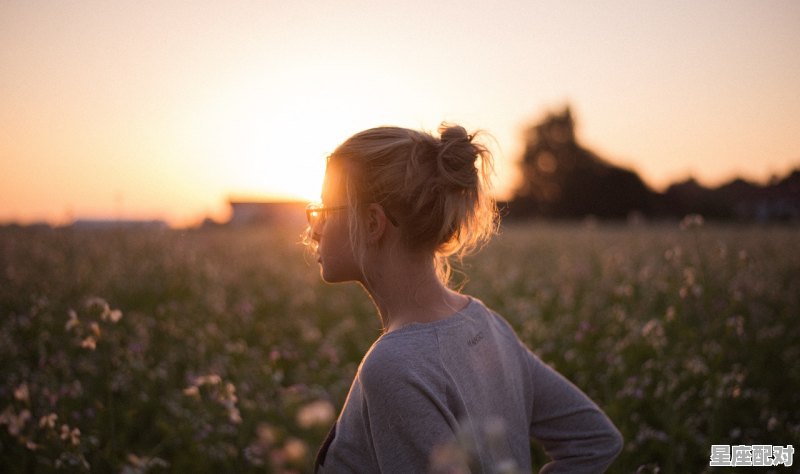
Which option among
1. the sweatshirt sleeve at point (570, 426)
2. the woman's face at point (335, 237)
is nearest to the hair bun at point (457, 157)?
the woman's face at point (335, 237)

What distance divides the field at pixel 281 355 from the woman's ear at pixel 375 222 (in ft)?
1.85

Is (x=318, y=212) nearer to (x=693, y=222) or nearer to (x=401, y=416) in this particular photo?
(x=401, y=416)

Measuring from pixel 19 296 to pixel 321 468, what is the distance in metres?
5.14

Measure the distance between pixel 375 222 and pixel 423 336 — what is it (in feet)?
1.21

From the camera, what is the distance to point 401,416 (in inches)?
49.7

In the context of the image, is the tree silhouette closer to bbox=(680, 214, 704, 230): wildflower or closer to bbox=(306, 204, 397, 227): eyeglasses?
bbox=(680, 214, 704, 230): wildflower

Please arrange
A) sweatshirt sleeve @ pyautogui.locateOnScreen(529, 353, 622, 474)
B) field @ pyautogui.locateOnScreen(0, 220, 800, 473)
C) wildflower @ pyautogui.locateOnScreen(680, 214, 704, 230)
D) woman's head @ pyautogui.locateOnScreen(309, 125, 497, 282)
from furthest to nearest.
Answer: wildflower @ pyautogui.locateOnScreen(680, 214, 704, 230), field @ pyautogui.locateOnScreen(0, 220, 800, 473), sweatshirt sleeve @ pyautogui.locateOnScreen(529, 353, 622, 474), woman's head @ pyautogui.locateOnScreen(309, 125, 497, 282)

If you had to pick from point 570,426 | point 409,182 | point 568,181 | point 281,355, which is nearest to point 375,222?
point 409,182

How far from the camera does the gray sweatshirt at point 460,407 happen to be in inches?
50.1

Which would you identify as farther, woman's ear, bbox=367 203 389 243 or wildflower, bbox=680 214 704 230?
wildflower, bbox=680 214 704 230

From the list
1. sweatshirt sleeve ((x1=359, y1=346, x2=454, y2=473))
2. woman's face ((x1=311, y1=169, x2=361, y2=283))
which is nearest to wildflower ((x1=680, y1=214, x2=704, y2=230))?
woman's face ((x1=311, y1=169, x2=361, y2=283))

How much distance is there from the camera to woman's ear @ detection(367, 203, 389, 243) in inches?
61.4

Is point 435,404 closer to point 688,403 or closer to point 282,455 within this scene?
point 282,455

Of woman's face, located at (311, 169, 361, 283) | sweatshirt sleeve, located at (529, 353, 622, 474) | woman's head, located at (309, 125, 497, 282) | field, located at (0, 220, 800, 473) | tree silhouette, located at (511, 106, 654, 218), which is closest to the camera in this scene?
woman's head, located at (309, 125, 497, 282)
